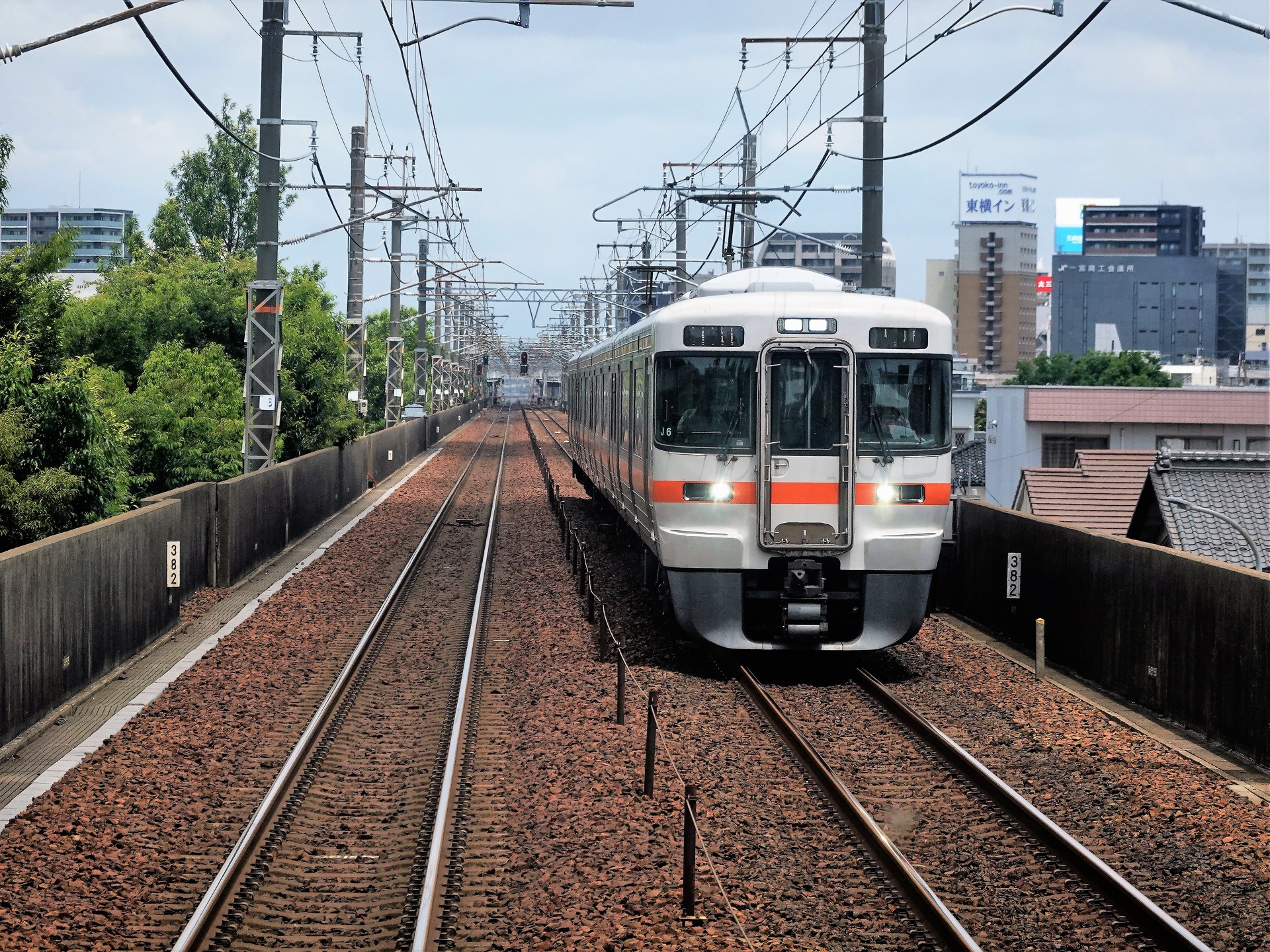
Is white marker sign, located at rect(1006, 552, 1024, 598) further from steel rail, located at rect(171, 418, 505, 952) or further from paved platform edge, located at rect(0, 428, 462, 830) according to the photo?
paved platform edge, located at rect(0, 428, 462, 830)

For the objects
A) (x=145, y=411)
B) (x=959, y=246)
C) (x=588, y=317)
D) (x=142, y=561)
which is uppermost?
(x=959, y=246)

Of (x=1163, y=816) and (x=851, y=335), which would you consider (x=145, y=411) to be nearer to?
(x=851, y=335)

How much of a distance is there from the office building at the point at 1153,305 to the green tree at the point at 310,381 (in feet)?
372

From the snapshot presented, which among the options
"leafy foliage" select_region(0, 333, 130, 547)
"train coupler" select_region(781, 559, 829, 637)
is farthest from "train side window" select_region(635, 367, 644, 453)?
"leafy foliage" select_region(0, 333, 130, 547)

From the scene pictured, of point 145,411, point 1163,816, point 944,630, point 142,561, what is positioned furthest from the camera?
point 145,411

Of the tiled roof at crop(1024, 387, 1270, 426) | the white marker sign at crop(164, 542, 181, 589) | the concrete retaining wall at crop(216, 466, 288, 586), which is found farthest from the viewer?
the tiled roof at crop(1024, 387, 1270, 426)

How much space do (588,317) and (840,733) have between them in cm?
6242

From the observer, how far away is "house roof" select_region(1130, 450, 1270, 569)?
17.3 metres

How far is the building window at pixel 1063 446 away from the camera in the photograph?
43688 mm

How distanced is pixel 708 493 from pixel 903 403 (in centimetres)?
185

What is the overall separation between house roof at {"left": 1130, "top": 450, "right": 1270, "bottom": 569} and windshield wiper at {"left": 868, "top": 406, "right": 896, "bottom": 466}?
265 inches

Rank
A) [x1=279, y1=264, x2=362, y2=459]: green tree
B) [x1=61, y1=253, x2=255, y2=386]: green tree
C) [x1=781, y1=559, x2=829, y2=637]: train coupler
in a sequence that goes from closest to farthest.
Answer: [x1=781, y1=559, x2=829, y2=637]: train coupler → [x1=61, y1=253, x2=255, y2=386]: green tree → [x1=279, y1=264, x2=362, y2=459]: green tree

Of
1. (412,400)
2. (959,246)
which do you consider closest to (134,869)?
(412,400)

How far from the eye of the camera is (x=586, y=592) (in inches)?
671
